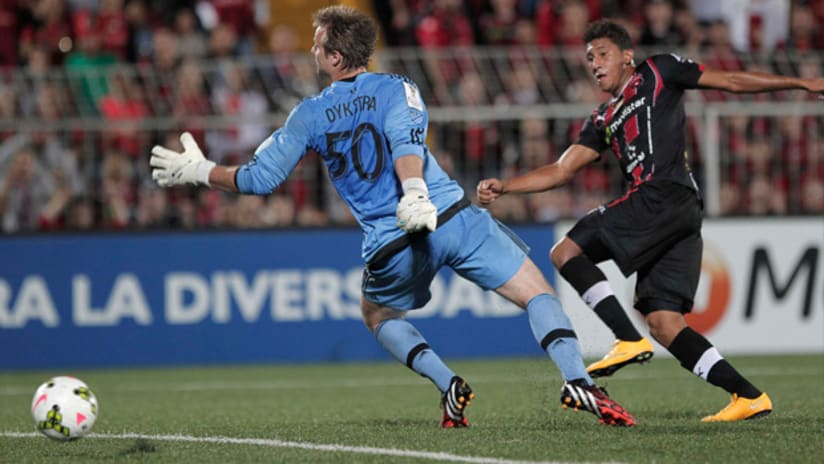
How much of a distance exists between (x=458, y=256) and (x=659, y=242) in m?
1.21

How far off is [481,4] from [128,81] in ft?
14.3

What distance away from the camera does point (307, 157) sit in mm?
12234

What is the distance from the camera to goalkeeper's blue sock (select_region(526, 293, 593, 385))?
6188 millimetres

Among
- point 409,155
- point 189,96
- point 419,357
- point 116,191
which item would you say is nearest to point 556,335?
point 419,357

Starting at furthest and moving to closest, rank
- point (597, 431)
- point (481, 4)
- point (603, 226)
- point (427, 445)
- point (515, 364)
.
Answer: point (481, 4) → point (515, 364) → point (603, 226) → point (597, 431) → point (427, 445)

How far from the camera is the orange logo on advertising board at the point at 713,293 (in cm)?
1200

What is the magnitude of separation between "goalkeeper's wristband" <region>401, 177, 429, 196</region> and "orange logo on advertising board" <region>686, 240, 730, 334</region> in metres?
6.48

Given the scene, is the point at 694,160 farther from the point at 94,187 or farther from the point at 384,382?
the point at 94,187

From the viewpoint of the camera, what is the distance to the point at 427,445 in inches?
227

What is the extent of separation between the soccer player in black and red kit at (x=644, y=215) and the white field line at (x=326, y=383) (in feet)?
8.48

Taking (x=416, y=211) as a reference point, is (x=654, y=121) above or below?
above

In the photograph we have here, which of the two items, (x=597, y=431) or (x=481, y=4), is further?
(x=481, y=4)

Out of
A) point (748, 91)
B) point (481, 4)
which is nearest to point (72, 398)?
point (748, 91)

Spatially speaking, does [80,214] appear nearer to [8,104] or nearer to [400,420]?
[8,104]
